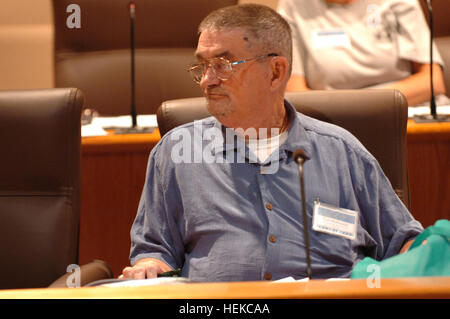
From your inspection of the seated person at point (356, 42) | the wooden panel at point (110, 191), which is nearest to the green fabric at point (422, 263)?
the wooden panel at point (110, 191)

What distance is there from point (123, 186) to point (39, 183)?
40 cm

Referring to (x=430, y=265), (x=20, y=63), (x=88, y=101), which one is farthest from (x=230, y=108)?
(x=20, y=63)

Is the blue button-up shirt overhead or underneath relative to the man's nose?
underneath

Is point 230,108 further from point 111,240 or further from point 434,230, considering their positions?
point 111,240

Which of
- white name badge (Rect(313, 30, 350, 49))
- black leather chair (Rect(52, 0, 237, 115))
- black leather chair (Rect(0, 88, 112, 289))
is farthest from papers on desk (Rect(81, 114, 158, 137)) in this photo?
white name badge (Rect(313, 30, 350, 49))

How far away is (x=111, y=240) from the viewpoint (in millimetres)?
1846

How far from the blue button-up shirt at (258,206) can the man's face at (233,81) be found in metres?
0.05

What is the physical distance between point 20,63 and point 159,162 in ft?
7.71

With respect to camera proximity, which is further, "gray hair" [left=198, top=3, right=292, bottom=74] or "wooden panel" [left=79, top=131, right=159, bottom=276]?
"wooden panel" [left=79, top=131, right=159, bottom=276]

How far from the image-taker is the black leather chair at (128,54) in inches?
98.1

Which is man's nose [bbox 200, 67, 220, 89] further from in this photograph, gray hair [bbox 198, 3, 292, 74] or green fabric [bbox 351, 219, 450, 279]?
green fabric [bbox 351, 219, 450, 279]

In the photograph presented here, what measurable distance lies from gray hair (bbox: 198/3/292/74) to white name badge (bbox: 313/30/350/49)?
107 centimetres

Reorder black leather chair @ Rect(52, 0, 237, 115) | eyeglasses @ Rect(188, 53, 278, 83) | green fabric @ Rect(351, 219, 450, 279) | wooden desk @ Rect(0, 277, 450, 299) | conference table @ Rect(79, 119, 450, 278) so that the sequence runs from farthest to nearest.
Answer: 1. black leather chair @ Rect(52, 0, 237, 115)
2. conference table @ Rect(79, 119, 450, 278)
3. eyeglasses @ Rect(188, 53, 278, 83)
4. green fabric @ Rect(351, 219, 450, 279)
5. wooden desk @ Rect(0, 277, 450, 299)

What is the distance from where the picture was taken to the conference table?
5.92 ft
